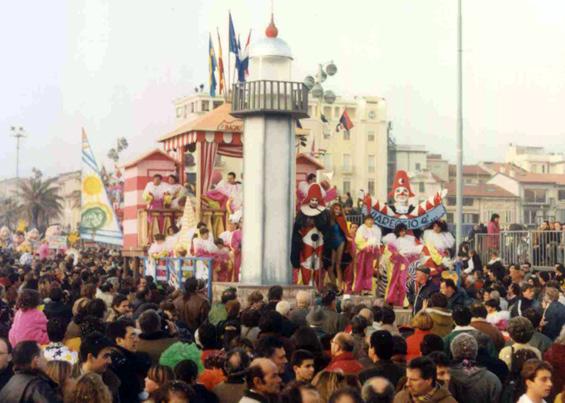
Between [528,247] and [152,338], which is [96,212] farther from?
[152,338]

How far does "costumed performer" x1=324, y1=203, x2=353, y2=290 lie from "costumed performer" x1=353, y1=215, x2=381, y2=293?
38cm

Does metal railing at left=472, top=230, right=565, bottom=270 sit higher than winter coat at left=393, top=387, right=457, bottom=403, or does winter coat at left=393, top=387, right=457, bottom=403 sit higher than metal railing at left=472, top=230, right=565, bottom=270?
metal railing at left=472, top=230, right=565, bottom=270

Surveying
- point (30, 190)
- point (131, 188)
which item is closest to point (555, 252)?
point (131, 188)

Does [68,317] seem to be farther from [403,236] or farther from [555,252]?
[555,252]

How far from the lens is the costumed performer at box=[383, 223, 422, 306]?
23.2 meters

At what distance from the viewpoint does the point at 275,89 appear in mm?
25641

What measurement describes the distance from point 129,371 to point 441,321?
4.14 m

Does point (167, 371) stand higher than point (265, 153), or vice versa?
point (265, 153)

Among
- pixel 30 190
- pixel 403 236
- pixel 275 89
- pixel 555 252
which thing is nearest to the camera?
pixel 403 236

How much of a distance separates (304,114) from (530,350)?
53.4ft

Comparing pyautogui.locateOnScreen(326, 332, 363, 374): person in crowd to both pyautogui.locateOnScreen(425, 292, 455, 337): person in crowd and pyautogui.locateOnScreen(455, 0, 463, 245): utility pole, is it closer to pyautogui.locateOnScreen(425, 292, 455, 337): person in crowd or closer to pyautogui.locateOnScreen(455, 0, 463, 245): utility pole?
pyautogui.locateOnScreen(425, 292, 455, 337): person in crowd

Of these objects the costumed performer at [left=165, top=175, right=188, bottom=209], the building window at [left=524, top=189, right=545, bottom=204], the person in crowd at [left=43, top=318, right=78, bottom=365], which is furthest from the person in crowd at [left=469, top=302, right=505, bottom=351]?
the building window at [left=524, top=189, right=545, bottom=204]

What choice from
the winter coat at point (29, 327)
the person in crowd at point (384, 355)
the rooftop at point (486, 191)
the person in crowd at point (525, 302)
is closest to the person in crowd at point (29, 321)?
the winter coat at point (29, 327)

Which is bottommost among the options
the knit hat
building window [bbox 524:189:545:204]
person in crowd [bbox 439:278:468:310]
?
the knit hat
